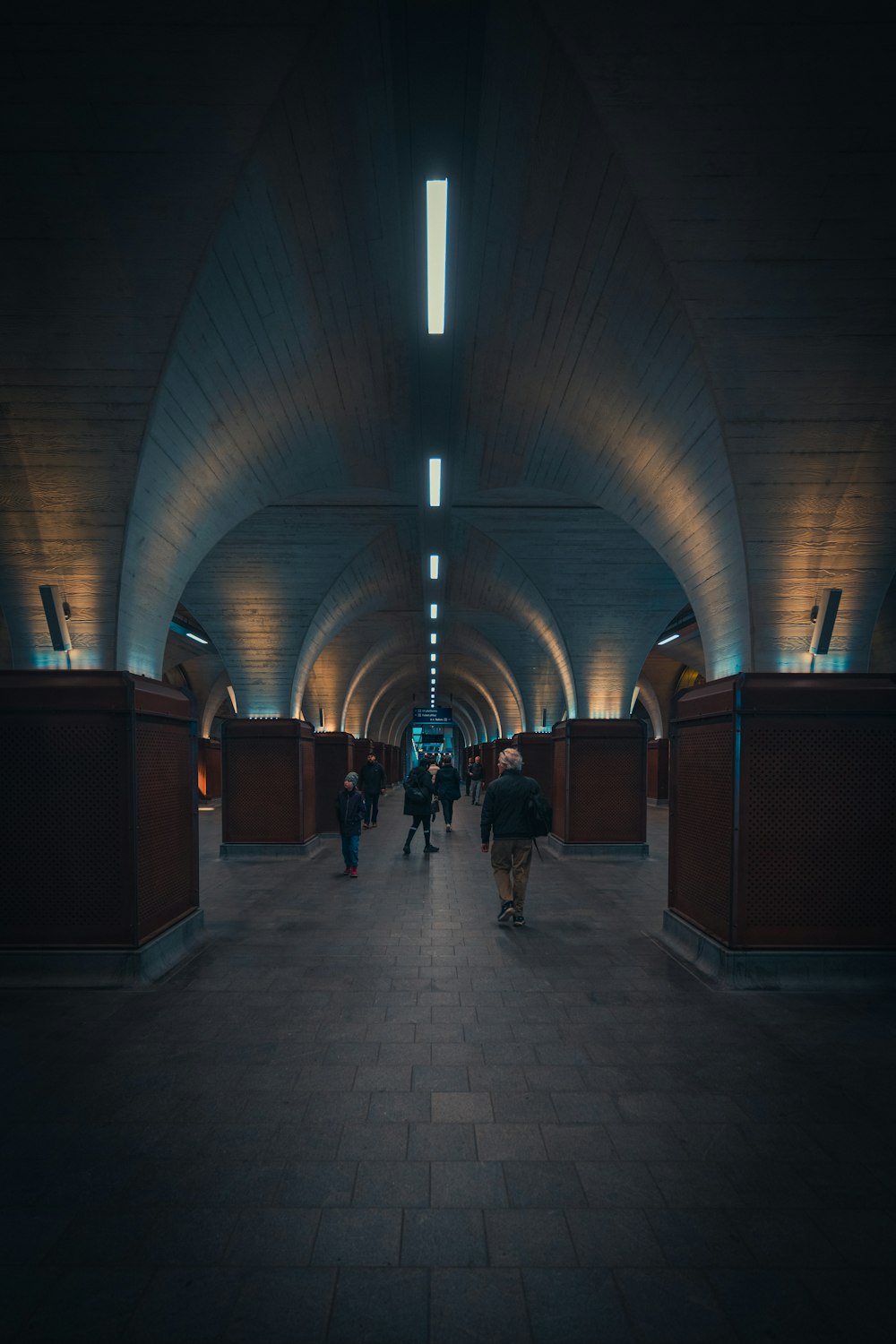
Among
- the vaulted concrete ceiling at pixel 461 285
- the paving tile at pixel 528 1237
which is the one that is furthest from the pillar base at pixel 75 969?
the paving tile at pixel 528 1237

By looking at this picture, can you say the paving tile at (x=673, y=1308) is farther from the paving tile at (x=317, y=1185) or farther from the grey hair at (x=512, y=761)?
the grey hair at (x=512, y=761)

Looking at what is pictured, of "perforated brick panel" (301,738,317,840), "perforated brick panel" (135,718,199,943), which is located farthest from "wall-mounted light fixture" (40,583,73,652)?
"perforated brick panel" (301,738,317,840)

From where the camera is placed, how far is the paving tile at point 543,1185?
289 cm

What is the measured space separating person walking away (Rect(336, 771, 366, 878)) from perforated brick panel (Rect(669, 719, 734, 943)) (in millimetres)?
4497

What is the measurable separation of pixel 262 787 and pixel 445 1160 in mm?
9839

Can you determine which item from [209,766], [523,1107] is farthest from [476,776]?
[523,1107]

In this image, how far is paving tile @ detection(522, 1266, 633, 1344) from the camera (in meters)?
2.25

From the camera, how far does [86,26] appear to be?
394 cm

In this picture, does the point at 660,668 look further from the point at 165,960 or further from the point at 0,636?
the point at 165,960

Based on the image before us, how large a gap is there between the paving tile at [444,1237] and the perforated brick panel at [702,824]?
150 inches

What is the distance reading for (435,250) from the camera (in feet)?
18.7

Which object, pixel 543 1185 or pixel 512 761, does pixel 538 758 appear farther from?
pixel 543 1185

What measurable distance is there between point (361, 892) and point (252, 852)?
13.0 feet

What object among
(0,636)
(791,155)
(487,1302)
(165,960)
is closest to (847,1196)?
(487,1302)
